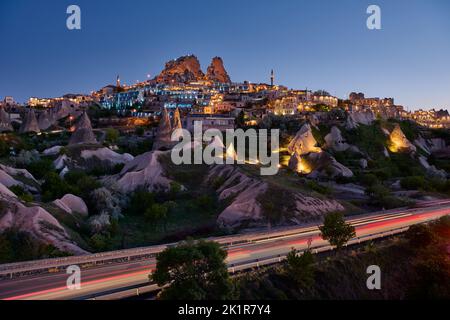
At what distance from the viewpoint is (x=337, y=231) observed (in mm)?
→ 27719

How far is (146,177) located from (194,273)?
126 feet

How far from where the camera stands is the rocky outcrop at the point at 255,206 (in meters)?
43.0

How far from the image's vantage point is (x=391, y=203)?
5216cm

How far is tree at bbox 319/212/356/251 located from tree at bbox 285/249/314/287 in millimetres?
5276

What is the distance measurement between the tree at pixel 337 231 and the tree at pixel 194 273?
38.9 feet

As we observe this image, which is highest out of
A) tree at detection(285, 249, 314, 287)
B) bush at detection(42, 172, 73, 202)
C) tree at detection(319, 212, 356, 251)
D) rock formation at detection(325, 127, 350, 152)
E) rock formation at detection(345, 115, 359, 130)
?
rock formation at detection(345, 115, 359, 130)

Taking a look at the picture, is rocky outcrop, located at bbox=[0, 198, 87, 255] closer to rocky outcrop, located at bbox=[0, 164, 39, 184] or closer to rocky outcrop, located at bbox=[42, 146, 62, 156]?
rocky outcrop, located at bbox=[0, 164, 39, 184]

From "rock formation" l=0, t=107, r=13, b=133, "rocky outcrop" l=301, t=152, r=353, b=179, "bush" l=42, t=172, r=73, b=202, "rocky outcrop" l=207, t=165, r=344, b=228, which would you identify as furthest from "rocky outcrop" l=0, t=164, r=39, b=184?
"rock formation" l=0, t=107, r=13, b=133

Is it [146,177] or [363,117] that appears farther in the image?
[363,117]

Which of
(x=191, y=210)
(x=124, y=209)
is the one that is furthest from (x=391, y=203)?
(x=124, y=209)

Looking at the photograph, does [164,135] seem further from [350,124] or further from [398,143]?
[398,143]

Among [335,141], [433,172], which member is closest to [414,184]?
[433,172]

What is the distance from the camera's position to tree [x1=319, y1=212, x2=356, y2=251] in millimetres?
27594
